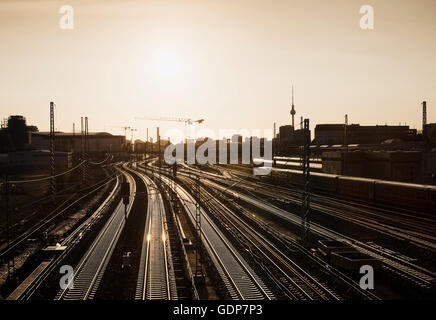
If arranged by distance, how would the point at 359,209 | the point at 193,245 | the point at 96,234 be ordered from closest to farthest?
the point at 193,245, the point at 96,234, the point at 359,209

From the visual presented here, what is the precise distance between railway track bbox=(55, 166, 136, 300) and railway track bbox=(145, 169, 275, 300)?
5.49 meters

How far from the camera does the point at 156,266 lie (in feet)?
57.6

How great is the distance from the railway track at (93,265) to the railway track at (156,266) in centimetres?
183

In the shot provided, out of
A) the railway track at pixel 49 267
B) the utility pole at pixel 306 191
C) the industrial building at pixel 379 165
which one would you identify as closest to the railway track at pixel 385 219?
the utility pole at pixel 306 191

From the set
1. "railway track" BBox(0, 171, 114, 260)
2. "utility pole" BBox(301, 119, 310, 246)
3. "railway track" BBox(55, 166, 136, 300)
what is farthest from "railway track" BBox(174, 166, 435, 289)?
"railway track" BBox(0, 171, 114, 260)

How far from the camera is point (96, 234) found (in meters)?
24.5

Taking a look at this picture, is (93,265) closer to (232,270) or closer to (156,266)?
(156,266)

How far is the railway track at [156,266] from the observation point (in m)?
14.2

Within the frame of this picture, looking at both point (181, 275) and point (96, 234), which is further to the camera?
point (96, 234)
